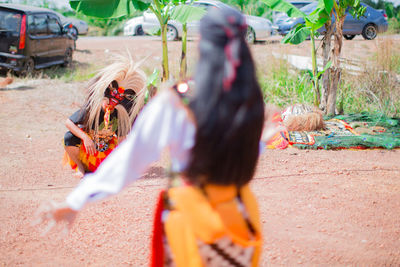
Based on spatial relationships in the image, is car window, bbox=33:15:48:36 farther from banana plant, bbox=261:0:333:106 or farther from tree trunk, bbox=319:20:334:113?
tree trunk, bbox=319:20:334:113

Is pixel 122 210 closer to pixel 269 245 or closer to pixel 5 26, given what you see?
pixel 269 245

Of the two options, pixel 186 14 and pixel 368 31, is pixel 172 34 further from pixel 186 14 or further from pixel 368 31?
pixel 186 14

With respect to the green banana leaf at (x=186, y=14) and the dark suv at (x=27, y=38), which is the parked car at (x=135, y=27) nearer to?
the dark suv at (x=27, y=38)

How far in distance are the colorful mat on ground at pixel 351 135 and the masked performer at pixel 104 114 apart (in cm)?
214

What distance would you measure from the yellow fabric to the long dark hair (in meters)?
0.06

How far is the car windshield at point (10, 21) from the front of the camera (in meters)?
9.77

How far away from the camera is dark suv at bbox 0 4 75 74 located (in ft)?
31.9

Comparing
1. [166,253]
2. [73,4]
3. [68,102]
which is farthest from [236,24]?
[68,102]

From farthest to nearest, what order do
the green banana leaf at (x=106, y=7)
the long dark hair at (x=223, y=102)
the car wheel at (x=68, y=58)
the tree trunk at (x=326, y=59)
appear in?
the car wheel at (x=68, y=58)
the tree trunk at (x=326, y=59)
the green banana leaf at (x=106, y=7)
the long dark hair at (x=223, y=102)

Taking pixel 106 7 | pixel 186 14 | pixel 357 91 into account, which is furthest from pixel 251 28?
pixel 106 7

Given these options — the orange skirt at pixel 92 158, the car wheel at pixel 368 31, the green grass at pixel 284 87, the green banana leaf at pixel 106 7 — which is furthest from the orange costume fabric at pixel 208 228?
the car wheel at pixel 368 31

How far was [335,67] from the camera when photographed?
6828mm

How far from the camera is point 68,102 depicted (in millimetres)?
8430

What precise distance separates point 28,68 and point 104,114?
6.65m
